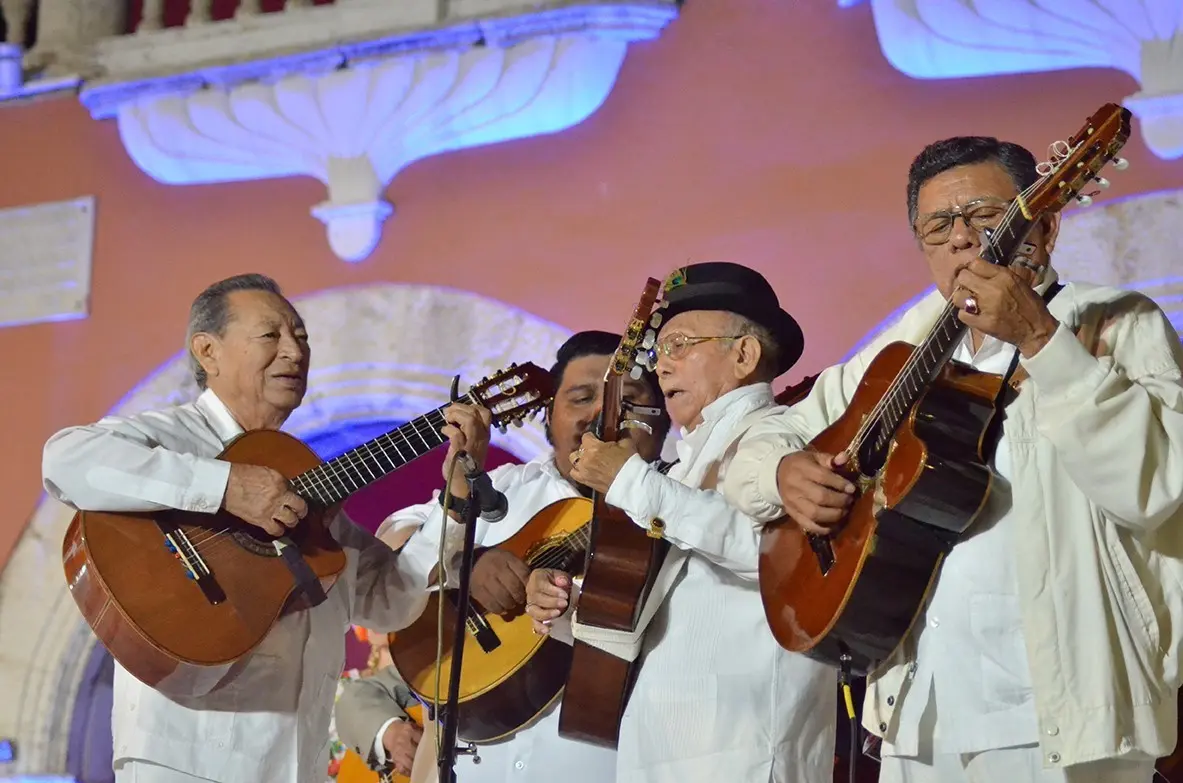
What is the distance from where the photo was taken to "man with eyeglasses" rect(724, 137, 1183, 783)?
6.90 feet

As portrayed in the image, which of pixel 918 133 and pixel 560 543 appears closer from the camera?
pixel 560 543

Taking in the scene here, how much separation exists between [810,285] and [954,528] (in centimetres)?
Answer: 251

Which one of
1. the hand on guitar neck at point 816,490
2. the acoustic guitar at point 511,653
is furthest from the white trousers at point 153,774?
the hand on guitar neck at point 816,490

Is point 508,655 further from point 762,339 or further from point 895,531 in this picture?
point 895,531

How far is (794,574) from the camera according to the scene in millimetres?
2629

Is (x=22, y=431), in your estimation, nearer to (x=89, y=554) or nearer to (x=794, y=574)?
(x=89, y=554)

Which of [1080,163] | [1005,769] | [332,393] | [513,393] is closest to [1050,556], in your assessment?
[1005,769]

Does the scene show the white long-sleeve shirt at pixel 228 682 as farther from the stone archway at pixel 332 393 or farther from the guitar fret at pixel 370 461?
the stone archway at pixel 332 393

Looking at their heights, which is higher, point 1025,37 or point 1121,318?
point 1025,37

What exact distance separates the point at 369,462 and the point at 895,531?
4.86ft

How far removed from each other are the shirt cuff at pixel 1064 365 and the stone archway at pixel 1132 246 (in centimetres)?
228

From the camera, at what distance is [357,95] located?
223 inches

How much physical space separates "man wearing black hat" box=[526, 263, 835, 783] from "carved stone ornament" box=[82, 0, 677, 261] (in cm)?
240

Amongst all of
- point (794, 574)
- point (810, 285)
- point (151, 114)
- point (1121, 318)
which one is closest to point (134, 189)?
point (151, 114)
